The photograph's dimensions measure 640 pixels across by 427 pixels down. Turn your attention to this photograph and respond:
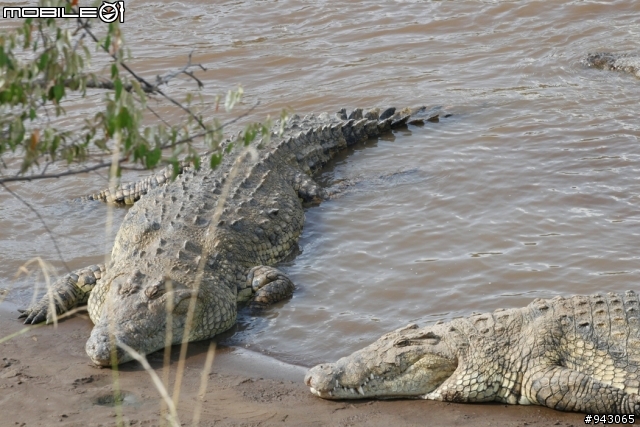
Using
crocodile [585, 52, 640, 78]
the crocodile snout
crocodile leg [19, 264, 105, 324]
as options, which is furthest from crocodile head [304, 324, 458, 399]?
crocodile [585, 52, 640, 78]

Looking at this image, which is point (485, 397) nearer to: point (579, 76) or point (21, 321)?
point (21, 321)

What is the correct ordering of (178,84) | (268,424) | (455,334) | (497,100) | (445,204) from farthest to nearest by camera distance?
1. (178,84)
2. (497,100)
3. (445,204)
4. (455,334)
5. (268,424)

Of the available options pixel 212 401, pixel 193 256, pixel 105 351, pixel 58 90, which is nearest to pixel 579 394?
pixel 212 401

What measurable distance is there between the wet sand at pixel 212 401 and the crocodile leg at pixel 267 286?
0.76m

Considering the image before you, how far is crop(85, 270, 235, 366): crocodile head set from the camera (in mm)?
6004

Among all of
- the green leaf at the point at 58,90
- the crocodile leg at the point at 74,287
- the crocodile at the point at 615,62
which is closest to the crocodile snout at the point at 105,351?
the crocodile leg at the point at 74,287

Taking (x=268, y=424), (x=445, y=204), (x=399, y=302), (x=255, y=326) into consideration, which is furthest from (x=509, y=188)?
(x=268, y=424)

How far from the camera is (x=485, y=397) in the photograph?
5.19 m

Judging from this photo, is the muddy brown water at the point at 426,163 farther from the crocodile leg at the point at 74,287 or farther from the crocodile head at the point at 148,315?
the crocodile leg at the point at 74,287

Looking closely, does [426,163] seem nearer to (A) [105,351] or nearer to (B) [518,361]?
(B) [518,361]

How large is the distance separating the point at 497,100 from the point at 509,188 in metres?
2.61

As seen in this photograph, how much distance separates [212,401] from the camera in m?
5.34

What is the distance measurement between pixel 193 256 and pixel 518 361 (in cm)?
301

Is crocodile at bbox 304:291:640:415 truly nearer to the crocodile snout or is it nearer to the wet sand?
the wet sand
